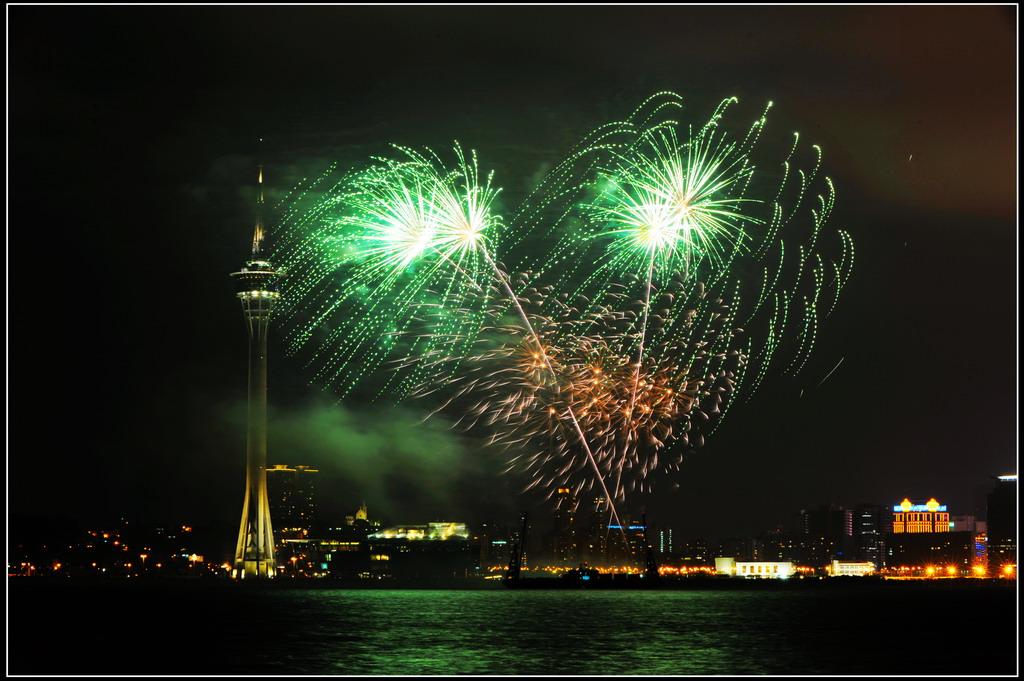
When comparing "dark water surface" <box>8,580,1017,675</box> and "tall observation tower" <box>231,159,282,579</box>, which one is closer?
"dark water surface" <box>8,580,1017,675</box>

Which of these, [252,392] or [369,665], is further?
[252,392]

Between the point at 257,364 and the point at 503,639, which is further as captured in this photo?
the point at 257,364

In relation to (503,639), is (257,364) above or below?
above

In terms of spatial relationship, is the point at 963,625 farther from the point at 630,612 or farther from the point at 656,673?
the point at 656,673

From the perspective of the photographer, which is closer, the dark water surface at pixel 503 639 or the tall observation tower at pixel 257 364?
the dark water surface at pixel 503 639

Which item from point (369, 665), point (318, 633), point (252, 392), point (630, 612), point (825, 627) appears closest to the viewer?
point (369, 665)

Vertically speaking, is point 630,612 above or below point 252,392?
below

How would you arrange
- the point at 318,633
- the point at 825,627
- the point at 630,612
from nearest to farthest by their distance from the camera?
the point at 318,633 → the point at 825,627 → the point at 630,612

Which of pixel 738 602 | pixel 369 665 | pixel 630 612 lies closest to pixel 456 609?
pixel 630 612
